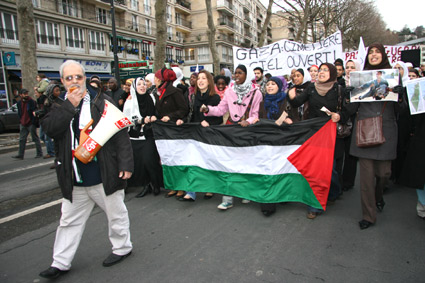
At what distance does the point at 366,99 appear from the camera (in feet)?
11.5

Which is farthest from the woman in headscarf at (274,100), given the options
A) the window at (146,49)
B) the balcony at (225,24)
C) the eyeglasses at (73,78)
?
the balcony at (225,24)

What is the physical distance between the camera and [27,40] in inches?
511

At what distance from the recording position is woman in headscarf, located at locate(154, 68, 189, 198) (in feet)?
16.1

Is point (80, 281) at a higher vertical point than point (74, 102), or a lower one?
lower

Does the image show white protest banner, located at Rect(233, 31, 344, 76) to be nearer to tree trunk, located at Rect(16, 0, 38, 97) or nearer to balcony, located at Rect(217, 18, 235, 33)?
tree trunk, located at Rect(16, 0, 38, 97)

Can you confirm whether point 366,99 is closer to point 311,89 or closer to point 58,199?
point 311,89

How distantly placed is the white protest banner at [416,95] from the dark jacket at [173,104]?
120 inches

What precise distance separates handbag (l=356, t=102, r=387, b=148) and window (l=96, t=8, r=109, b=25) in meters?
37.0

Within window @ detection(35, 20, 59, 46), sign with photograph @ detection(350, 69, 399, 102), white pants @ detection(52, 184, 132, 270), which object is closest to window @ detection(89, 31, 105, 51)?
window @ detection(35, 20, 59, 46)

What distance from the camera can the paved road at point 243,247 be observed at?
2730 mm

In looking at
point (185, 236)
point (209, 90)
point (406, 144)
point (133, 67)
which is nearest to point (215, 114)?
point (209, 90)

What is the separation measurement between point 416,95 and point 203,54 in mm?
51034

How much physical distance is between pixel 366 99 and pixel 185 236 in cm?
254

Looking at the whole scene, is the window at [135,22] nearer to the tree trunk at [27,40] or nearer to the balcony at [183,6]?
the balcony at [183,6]
